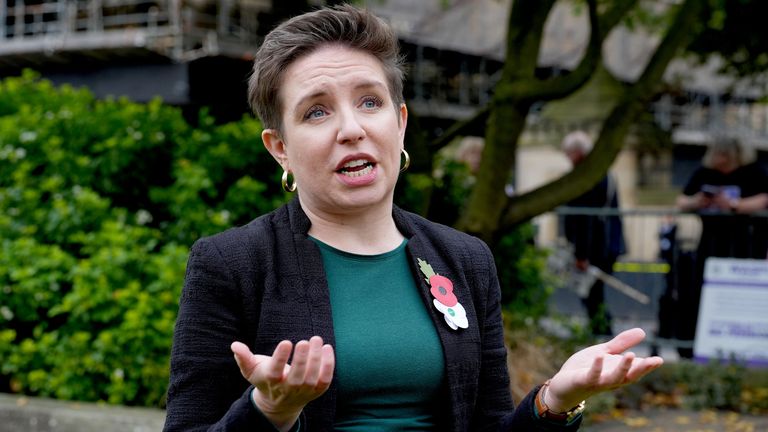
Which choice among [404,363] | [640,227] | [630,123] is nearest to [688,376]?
[630,123]

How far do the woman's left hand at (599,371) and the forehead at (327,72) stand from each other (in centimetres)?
80

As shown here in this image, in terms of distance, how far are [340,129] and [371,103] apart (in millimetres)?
132

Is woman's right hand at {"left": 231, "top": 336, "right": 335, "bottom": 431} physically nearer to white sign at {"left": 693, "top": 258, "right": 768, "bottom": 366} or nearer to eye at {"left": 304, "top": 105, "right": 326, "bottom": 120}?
eye at {"left": 304, "top": 105, "right": 326, "bottom": 120}

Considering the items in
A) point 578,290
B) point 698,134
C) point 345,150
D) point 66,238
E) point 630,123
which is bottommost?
point 698,134

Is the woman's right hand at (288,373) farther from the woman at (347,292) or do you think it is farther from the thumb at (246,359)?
the woman at (347,292)

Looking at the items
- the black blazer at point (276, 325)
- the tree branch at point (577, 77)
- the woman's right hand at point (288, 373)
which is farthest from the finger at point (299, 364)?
the tree branch at point (577, 77)

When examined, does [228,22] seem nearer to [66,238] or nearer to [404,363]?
[66,238]

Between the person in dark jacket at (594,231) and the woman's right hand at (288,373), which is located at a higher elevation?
the woman's right hand at (288,373)

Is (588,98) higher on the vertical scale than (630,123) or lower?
lower

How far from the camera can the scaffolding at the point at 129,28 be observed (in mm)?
14633

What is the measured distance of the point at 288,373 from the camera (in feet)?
6.03

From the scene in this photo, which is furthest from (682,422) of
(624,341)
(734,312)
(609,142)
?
(624,341)

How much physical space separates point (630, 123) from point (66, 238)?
3.81 m

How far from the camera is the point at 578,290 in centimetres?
995
